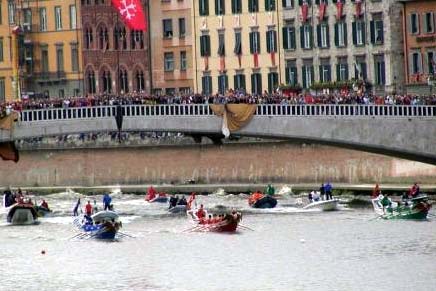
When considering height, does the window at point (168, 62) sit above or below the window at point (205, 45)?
below

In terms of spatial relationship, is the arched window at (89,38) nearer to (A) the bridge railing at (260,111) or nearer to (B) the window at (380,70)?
(B) the window at (380,70)

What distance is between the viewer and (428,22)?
170 metres

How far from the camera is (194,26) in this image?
19075 cm

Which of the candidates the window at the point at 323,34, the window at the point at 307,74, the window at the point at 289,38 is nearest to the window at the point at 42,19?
the window at the point at 289,38

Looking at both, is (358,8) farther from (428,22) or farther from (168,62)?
(168,62)

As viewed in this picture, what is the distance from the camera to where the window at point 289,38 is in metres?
183

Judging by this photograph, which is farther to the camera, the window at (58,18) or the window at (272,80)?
the window at (58,18)

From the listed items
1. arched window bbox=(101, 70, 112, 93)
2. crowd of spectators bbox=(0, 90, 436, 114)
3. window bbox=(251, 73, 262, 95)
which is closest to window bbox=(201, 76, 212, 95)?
window bbox=(251, 73, 262, 95)

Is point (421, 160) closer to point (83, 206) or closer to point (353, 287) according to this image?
point (83, 206)

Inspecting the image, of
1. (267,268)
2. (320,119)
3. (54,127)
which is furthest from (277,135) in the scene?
(267,268)

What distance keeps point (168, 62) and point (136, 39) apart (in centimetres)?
328

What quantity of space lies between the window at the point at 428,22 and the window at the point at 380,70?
6.39 m

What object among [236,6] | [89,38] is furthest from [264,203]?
[89,38]

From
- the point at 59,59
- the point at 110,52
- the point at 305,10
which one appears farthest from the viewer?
the point at 59,59
